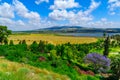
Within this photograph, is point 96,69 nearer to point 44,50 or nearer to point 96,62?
point 96,62

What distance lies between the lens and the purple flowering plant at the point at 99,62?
5759cm

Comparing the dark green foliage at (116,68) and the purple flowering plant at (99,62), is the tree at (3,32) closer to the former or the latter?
the purple flowering plant at (99,62)

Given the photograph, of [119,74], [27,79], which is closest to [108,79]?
[119,74]

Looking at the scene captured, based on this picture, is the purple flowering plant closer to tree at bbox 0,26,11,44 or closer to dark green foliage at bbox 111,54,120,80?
dark green foliage at bbox 111,54,120,80

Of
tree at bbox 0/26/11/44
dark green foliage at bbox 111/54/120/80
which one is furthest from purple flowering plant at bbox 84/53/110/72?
tree at bbox 0/26/11/44

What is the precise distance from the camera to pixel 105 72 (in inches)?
2276

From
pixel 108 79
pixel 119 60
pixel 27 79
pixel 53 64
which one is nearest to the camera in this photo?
pixel 27 79

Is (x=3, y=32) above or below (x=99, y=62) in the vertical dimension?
above

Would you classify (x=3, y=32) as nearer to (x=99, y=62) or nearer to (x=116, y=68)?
(x=99, y=62)

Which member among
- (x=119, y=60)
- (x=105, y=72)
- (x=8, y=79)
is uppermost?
(x=8, y=79)

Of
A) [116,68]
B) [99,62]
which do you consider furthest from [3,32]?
[116,68]

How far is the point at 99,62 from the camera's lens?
58625 millimetres

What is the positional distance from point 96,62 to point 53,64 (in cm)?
2749

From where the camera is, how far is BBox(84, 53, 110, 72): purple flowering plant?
57.6 metres
